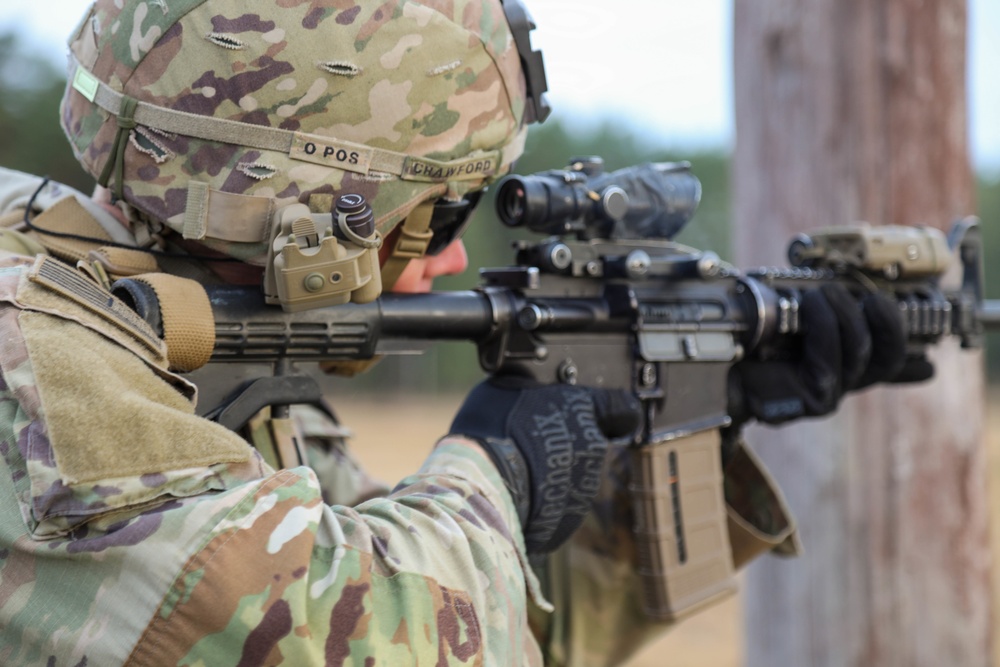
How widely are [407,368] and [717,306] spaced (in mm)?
21358

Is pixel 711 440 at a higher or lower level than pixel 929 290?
lower

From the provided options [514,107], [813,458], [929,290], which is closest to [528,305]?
[514,107]

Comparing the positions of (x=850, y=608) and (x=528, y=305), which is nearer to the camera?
(x=528, y=305)

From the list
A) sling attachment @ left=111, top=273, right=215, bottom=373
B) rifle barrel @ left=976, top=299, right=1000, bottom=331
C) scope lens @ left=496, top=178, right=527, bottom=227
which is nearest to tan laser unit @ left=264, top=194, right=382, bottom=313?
sling attachment @ left=111, top=273, right=215, bottom=373

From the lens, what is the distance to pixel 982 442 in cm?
381

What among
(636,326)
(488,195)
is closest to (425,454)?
(488,195)

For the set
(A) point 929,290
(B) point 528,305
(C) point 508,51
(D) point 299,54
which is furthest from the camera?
(A) point 929,290

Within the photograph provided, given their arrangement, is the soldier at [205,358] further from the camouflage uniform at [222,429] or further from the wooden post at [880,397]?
the wooden post at [880,397]

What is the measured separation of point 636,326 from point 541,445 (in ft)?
1.98

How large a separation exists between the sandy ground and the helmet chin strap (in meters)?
1.92

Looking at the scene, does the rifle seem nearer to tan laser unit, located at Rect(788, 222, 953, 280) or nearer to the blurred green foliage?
tan laser unit, located at Rect(788, 222, 953, 280)

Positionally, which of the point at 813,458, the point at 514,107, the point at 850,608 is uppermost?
the point at 514,107

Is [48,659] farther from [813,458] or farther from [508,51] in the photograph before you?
[813,458]

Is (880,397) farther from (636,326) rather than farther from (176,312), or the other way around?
(176,312)
